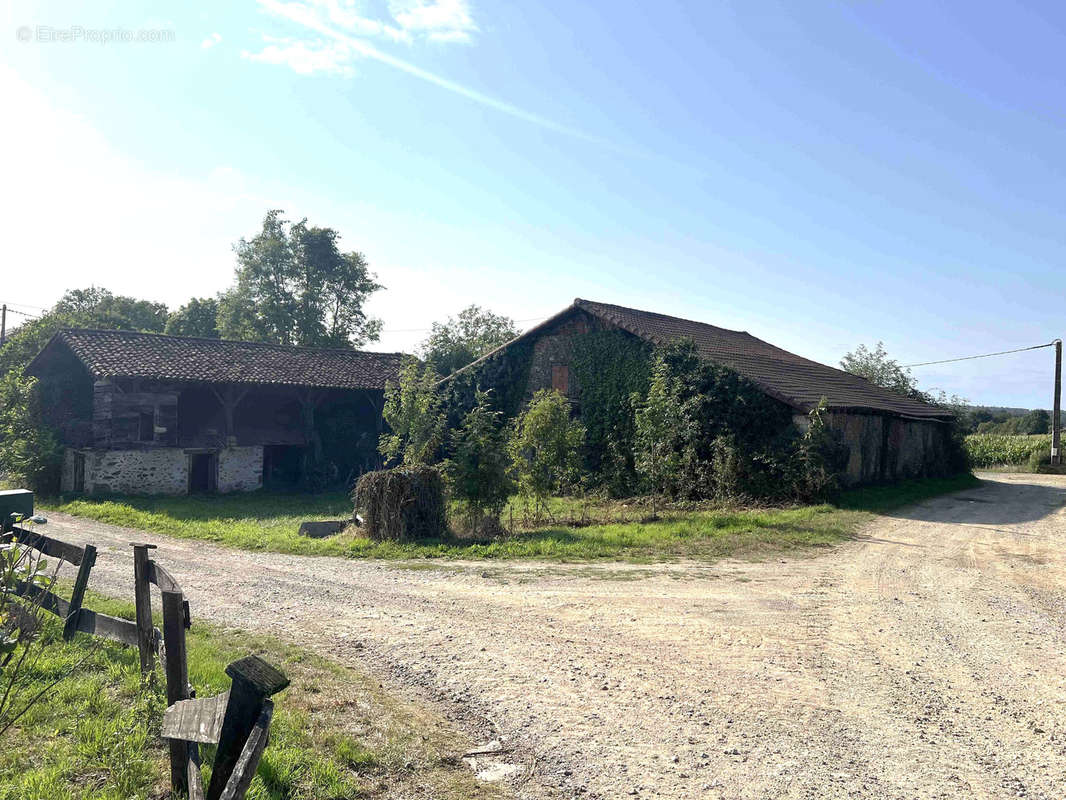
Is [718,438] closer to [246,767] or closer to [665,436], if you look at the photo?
[665,436]

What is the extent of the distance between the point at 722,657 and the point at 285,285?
Result: 135 feet

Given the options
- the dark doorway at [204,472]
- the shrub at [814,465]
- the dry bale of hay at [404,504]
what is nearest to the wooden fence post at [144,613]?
the dry bale of hay at [404,504]

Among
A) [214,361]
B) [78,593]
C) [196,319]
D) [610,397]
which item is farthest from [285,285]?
[78,593]

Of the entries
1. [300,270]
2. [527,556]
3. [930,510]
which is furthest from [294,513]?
[300,270]

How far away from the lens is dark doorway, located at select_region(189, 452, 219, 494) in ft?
81.3

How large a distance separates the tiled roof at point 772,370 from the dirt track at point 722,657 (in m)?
8.17

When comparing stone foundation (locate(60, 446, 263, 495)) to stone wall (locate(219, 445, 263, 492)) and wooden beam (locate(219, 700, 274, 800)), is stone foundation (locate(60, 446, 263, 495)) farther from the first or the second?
wooden beam (locate(219, 700, 274, 800))

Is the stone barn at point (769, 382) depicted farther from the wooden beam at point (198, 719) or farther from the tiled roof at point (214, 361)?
the wooden beam at point (198, 719)

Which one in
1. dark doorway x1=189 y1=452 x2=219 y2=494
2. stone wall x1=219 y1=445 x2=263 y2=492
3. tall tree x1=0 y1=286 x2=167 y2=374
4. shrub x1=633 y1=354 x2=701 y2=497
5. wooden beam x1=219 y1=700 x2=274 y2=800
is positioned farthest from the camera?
tall tree x1=0 y1=286 x2=167 y2=374

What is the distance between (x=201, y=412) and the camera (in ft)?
82.7

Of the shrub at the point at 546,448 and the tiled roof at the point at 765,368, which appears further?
the tiled roof at the point at 765,368

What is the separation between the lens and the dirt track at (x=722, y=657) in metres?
4.79

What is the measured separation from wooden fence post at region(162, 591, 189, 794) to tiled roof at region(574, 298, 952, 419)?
1657 cm

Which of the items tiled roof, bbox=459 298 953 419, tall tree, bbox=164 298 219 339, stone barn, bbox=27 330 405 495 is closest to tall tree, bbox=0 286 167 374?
tall tree, bbox=164 298 219 339
